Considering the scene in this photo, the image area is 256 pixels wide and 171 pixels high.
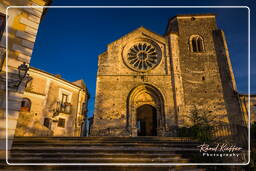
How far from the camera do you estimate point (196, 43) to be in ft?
49.7

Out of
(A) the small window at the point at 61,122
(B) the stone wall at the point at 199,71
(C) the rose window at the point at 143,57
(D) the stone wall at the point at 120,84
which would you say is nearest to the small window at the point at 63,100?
(A) the small window at the point at 61,122

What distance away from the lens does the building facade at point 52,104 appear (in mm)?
13798

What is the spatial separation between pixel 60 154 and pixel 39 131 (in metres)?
8.79

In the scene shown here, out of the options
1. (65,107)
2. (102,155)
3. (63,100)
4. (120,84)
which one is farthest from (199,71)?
(63,100)

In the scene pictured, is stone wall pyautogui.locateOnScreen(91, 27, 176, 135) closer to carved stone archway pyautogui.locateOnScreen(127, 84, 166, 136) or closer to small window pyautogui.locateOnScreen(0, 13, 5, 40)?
carved stone archway pyautogui.locateOnScreen(127, 84, 166, 136)

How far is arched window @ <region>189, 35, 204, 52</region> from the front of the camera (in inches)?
589

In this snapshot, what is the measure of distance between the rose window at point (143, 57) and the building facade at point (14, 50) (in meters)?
9.16

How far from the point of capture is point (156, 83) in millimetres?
12797

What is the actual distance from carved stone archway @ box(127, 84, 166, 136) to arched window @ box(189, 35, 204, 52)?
6.26m

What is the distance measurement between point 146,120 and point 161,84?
335cm

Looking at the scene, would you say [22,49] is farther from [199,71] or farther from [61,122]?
[199,71]

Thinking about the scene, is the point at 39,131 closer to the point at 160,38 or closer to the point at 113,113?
the point at 113,113

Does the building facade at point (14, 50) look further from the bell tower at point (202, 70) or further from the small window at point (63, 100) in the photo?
the small window at point (63, 100)

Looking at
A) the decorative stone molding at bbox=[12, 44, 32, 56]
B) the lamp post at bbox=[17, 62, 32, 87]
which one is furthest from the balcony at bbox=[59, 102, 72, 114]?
the lamp post at bbox=[17, 62, 32, 87]
